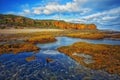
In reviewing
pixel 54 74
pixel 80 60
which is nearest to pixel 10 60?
pixel 54 74

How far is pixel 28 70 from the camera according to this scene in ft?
66.1

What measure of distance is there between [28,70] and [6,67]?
3.69m

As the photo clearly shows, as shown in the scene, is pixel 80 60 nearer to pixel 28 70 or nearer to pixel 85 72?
pixel 85 72

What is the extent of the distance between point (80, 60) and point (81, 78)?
7.48 meters

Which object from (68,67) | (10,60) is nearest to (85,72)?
(68,67)

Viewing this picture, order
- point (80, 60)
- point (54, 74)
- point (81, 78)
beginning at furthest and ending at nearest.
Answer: point (80, 60) → point (54, 74) → point (81, 78)

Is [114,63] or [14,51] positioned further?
[14,51]

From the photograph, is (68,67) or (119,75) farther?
(68,67)

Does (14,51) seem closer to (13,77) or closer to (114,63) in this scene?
(13,77)

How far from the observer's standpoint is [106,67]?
20.3 meters

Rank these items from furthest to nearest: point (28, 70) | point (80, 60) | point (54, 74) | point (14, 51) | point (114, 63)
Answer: point (14, 51)
point (80, 60)
point (114, 63)
point (28, 70)
point (54, 74)

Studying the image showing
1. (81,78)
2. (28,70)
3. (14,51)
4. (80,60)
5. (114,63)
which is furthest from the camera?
(14,51)

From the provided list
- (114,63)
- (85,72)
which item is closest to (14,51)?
(85,72)

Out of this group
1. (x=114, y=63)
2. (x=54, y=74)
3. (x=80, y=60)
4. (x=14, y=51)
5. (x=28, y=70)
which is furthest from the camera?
(x=14, y=51)
